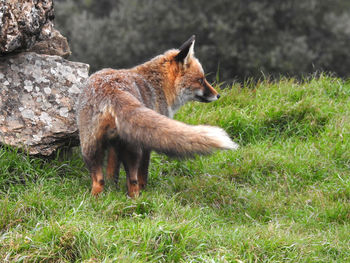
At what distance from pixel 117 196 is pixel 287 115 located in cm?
315

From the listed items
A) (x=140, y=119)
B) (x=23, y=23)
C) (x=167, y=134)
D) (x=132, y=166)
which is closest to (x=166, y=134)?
(x=167, y=134)

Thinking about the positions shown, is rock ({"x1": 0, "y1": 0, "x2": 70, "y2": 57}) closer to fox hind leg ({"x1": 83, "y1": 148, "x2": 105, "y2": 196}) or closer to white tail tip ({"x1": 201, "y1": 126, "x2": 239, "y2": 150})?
fox hind leg ({"x1": 83, "y1": 148, "x2": 105, "y2": 196})

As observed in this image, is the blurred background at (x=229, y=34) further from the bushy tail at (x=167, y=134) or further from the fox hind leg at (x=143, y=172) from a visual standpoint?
the bushy tail at (x=167, y=134)

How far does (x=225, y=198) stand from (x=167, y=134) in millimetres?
1492

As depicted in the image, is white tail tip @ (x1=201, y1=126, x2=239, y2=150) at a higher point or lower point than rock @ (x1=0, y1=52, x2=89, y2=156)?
higher

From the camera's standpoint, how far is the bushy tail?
4656 millimetres

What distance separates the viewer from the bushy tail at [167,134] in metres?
4.66

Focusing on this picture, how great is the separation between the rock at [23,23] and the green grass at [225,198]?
1221 mm

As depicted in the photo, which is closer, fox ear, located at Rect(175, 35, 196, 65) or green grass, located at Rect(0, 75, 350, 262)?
green grass, located at Rect(0, 75, 350, 262)

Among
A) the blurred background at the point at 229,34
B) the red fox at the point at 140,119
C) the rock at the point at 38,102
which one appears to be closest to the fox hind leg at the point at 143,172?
the red fox at the point at 140,119

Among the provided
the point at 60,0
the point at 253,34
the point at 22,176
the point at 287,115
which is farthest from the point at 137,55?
the point at 22,176

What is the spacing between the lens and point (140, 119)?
195 inches

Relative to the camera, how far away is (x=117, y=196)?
546cm


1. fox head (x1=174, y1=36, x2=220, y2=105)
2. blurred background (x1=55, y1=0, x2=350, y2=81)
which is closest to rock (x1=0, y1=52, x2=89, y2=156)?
fox head (x1=174, y1=36, x2=220, y2=105)
